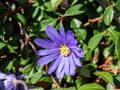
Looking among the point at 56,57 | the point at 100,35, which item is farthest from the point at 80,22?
the point at 56,57

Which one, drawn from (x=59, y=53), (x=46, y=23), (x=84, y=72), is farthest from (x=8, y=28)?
(x=84, y=72)

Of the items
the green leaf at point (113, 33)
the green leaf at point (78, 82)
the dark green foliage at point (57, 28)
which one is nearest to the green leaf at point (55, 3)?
the dark green foliage at point (57, 28)

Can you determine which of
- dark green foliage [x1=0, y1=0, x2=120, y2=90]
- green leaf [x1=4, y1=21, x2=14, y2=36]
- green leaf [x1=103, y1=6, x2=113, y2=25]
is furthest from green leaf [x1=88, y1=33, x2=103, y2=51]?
green leaf [x1=4, y1=21, x2=14, y2=36]

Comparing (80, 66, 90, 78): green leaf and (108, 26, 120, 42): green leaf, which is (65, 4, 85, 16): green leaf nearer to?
(108, 26, 120, 42): green leaf

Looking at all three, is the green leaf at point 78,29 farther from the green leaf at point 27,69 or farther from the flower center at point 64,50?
the green leaf at point 27,69

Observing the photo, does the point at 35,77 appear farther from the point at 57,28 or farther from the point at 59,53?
the point at 57,28

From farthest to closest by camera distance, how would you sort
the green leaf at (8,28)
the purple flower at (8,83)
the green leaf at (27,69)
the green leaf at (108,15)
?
the green leaf at (8,28) → the green leaf at (27,69) → the green leaf at (108,15) → the purple flower at (8,83)
